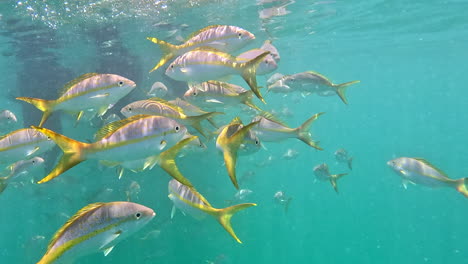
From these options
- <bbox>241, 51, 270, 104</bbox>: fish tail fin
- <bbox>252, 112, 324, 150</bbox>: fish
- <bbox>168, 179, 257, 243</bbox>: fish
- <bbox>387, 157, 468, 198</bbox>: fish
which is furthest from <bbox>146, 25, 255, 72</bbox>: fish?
<bbox>387, 157, 468, 198</bbox>: fish

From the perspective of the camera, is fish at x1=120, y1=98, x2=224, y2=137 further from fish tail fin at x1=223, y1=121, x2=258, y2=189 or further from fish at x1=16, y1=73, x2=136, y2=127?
fish tail fin at x1=223, y1=121, x2=258, y2=189

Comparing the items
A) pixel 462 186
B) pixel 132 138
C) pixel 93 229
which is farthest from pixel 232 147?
pixel 462 186

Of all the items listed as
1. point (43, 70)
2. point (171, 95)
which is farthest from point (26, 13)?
point (43, 70)

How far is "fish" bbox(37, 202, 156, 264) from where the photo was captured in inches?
99.1

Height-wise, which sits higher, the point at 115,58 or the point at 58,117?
the point at 115,58

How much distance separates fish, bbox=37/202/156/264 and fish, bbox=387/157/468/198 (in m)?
6.14

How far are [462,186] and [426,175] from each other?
0.65 metres

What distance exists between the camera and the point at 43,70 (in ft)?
63.7

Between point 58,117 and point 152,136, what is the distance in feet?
49.8

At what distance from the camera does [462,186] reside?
6.16 meters

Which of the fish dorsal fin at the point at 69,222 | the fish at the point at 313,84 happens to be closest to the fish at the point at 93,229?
the fish dorsal fin at the point at 69,222

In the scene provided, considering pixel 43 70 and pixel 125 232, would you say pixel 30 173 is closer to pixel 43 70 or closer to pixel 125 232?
pixel 125 232

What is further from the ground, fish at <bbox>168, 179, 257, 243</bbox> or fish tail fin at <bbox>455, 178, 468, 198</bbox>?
fish at <bbox>168, 179, 257, 243</bbox>

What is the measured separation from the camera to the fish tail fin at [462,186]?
610cm
